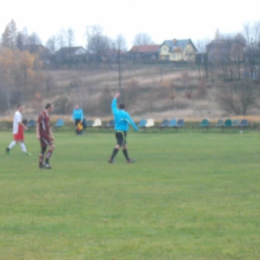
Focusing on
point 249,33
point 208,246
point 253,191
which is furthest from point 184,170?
point 249,33

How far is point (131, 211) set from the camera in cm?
866

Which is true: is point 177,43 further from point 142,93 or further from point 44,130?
point 44,130

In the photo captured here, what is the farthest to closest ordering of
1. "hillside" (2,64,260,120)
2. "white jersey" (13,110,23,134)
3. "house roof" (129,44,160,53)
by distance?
1. "house roof" (129,44,160,53)
2. "hillside" (2,64,260,120)
3. "white jersey" (13,110,23,134)

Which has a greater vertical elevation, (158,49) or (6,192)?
(158,49)

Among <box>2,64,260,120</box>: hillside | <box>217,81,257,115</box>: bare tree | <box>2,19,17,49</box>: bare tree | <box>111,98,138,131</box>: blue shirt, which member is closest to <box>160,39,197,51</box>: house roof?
<box>2,64,260,120</box>: hillside

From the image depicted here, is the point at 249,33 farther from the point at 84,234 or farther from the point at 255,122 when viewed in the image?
the point at 84,234

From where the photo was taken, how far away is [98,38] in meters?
113

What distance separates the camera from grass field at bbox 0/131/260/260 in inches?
253

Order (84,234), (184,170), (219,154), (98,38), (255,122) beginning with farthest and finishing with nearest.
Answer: (98,38)
(255,122)
(219,154)
(184,170)
(84,234)

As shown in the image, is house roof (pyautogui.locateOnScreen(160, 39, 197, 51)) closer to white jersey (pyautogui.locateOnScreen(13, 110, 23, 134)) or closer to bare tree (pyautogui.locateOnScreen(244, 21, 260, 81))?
bare tree (pyautogui.locateOnScreen(244, 21, 260, 81))

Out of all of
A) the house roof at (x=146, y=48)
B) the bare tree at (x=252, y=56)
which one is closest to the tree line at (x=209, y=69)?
the bare tree at (x=252, y=56)

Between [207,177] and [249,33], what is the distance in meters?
65.1

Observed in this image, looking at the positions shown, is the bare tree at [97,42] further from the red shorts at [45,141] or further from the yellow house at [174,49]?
the red shorts at [45,141]

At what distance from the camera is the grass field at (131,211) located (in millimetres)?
6414
